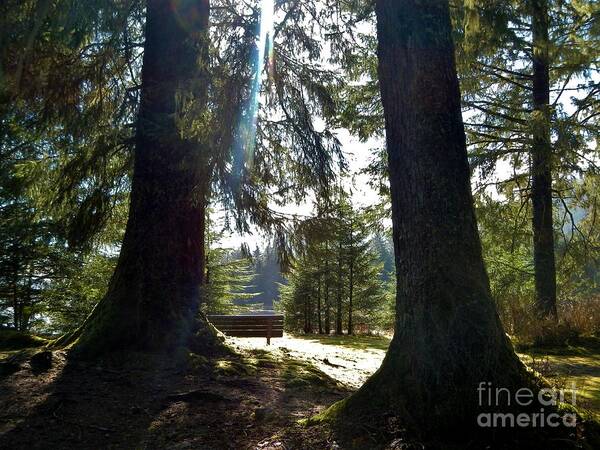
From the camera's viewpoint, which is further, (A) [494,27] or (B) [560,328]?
(B) [560,328]

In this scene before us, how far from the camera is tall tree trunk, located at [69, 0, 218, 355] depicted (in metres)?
5.59

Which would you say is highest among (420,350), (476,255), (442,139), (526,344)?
(442,139)

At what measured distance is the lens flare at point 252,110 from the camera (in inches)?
220

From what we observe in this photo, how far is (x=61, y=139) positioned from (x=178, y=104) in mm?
2895

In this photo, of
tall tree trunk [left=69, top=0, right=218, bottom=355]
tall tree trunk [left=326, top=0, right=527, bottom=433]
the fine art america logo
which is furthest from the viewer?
tall tree trunk [left=69, top=0, right=218, bottom=355]

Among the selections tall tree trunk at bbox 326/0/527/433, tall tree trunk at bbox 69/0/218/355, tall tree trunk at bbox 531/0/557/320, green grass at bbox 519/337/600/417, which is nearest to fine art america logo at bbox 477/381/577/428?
tall tree trunk at bbox 326/0/527/433

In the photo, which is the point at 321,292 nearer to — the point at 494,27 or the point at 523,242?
the point at 523,242

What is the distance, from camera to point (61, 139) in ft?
23.4

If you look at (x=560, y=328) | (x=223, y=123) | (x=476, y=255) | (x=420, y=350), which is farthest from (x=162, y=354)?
(x=560, y=328)

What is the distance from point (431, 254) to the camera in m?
3.28

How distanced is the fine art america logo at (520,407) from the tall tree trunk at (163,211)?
3.89 m

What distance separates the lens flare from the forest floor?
8.14ft

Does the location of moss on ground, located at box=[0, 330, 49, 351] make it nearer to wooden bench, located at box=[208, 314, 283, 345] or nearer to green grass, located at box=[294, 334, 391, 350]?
wooden bench, located at box=[208, 314, 283, 345]

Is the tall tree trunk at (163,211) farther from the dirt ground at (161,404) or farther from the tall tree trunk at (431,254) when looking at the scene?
the tall tree trunk at (431,254)
